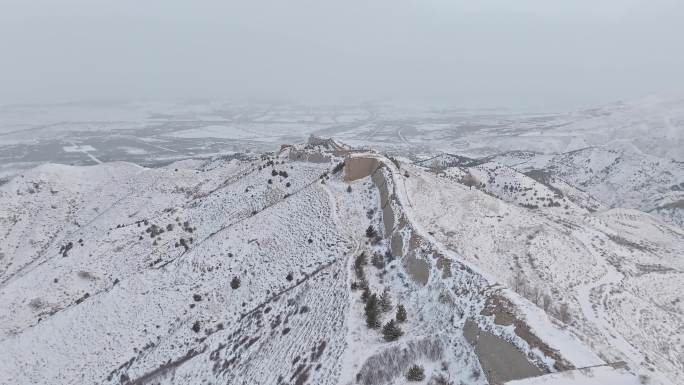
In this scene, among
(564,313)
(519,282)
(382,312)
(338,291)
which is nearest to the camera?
(382,312)

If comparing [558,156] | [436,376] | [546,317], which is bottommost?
[558,156]

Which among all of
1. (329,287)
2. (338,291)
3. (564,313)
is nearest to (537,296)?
(564,313)

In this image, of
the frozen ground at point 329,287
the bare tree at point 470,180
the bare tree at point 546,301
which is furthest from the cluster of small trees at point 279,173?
the bare tree at point 470,180

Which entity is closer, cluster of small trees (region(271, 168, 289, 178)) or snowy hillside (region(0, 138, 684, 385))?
snowy hillside (region(0, 138, 684, 385))

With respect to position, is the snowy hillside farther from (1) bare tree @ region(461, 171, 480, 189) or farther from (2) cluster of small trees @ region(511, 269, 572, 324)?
(1) bare tree @ region(461, 171, 480, 189)

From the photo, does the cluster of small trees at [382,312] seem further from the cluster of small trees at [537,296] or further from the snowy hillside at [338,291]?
the cluster of small trees at [537,296]

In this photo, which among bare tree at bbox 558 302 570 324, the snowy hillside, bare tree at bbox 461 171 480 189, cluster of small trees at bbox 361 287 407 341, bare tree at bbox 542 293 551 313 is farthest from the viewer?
bare tree at bbox 461 171 480 189

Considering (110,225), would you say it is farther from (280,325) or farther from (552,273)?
(552,273)

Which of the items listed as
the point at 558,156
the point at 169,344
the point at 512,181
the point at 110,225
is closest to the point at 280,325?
the point at 169,344

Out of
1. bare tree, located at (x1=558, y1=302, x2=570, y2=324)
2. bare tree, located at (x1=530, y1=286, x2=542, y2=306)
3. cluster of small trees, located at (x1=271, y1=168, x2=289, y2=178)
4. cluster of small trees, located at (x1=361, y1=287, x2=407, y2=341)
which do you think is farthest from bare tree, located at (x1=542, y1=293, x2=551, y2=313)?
cluster of small trees, located at (x1=271, y1=168, x2=289, y2=178)

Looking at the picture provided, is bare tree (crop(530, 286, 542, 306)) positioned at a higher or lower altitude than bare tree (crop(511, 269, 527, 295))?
lower

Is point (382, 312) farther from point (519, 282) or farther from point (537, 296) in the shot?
Result: point (519, 282)
